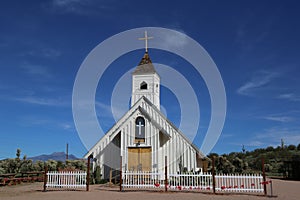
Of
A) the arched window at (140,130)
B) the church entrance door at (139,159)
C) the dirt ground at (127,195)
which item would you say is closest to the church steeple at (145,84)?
the arched window at (140,130)

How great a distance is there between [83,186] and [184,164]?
735cm

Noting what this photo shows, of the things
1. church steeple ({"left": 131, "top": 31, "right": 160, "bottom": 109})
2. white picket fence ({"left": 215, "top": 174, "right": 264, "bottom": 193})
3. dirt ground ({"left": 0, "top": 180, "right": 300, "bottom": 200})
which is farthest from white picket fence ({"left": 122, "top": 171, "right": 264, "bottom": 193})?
church steeple ({"left": 131, "top": 31, "right": 160, "bottom": 109})

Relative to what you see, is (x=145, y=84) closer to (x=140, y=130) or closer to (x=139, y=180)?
(x=140, y=130)

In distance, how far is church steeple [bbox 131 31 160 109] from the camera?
25688 millimetres

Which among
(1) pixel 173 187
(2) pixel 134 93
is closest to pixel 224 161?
(2) pixel 134 93

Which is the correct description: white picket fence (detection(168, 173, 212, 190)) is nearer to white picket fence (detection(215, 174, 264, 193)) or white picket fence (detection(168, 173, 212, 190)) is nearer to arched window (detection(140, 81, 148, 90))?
white picket fence (detection(215, 174, 264, 193))

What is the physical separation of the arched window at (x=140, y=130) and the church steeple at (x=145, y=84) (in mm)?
3360

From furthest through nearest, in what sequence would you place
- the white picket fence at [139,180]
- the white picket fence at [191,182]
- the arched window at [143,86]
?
the arched window at [143,86], the white picket fence at [139,180], the white picket fence at [191,182]

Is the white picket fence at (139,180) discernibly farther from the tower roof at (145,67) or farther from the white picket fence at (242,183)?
the tower roof at (145,67)

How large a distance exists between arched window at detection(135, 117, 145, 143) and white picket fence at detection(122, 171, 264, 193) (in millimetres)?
3728

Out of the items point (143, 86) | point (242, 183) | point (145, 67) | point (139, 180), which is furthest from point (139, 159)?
point (145, 67)

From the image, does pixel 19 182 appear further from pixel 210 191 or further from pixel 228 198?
pixel 228 198

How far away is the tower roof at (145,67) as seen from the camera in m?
26.3

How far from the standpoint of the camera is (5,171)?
2853 centimetres
